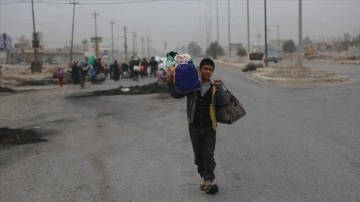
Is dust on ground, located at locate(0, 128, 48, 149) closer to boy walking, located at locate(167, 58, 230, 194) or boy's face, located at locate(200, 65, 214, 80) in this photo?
boy walking, located at locate(167, 58, 230, 194)

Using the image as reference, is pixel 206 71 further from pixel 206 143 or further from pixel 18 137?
pixel 18 137

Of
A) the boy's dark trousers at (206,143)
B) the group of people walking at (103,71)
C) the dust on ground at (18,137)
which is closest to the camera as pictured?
the boy's dark trousers at (206,143)

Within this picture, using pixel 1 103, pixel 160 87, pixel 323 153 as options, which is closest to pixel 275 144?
pixel 323 153

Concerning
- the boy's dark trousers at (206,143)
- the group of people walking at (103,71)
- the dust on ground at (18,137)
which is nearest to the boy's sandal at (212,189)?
the boy's dark trousers at (206,143)

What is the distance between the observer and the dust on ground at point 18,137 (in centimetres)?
1128

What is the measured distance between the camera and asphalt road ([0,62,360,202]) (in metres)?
6.55

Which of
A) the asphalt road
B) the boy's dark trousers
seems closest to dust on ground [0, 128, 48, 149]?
the asphalt road

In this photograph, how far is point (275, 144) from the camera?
9680 millimetres

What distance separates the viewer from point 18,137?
1194 cm

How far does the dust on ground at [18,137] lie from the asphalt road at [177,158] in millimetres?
377

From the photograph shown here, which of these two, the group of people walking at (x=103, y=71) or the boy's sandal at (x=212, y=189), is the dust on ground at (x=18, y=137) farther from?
the group of people walking at (x=103, y=71)

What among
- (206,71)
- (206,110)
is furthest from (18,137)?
(206,71)

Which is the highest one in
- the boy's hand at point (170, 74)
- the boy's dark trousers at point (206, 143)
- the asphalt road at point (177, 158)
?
the boy's hand at point (170, 74)

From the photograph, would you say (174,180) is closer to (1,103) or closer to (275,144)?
(275,144)
